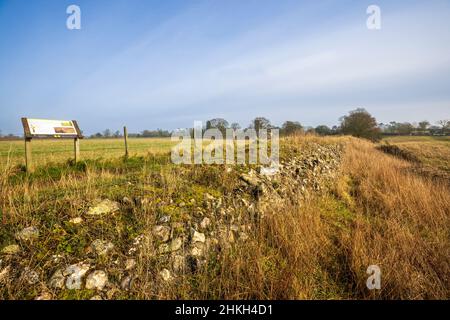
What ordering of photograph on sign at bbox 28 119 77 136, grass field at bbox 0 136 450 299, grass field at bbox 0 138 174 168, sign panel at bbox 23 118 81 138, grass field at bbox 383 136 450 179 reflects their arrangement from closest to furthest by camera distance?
grass field at bbox 0 136 450 299 < sign panel at bbox 23 118 81 138 < photograph on sign at bbox 28 119 77 136 < grass field at bbox 383 136 450 179 < grass field at bbox 0 138 174 168

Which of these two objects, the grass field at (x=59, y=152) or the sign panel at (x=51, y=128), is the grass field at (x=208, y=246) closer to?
the grass field at (x=59, y=152)

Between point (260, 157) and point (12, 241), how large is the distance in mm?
5210

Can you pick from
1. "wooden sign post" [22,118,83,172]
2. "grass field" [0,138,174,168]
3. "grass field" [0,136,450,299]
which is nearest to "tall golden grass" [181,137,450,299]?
"grass field" [0,136,450,299]

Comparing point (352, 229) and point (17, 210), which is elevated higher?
point (17, 210)

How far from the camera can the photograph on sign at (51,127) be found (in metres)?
8.85

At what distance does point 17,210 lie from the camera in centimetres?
297

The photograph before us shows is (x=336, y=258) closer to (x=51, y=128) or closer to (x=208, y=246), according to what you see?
(x=208, y=246)

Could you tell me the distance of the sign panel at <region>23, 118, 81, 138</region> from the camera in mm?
8672

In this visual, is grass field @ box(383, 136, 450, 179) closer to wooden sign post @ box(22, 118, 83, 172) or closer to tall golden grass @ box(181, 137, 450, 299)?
tall golden grass @ box(181, 137, 450, 299)

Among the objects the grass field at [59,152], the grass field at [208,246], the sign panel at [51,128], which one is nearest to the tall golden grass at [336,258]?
the grass field at [208,246]

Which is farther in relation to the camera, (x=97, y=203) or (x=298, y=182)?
(x=298, y=182)
